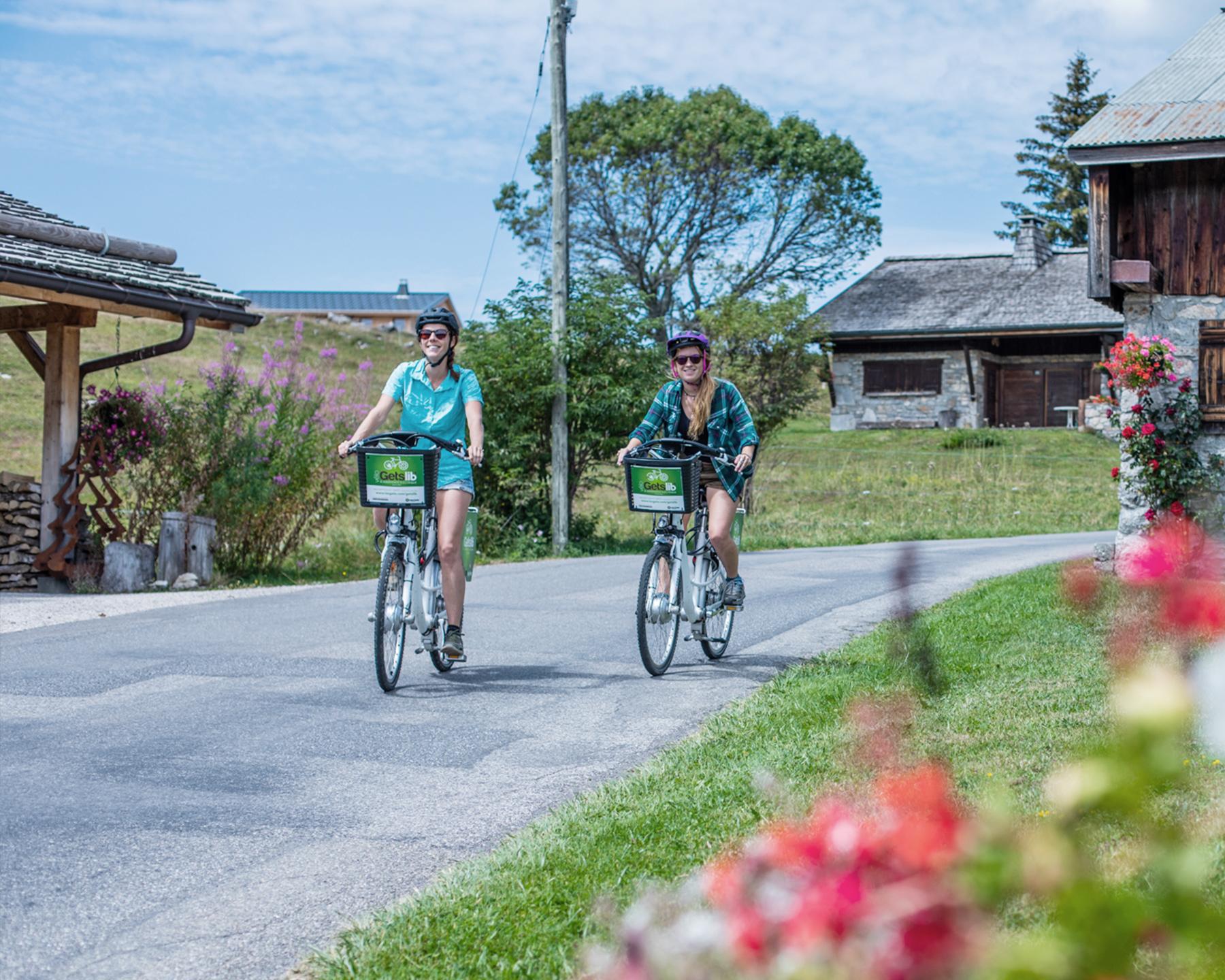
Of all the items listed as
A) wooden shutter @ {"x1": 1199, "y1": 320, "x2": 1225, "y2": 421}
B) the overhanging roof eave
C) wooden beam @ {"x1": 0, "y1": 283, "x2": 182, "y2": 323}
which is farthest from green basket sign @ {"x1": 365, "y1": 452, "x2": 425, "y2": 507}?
wooden shutter @ {"x1": 1199, "y1": 320, "x2": 1225, "y2": 421}

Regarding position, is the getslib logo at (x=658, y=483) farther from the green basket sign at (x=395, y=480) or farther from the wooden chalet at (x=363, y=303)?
the wooden chalet at (x=363, y=303)

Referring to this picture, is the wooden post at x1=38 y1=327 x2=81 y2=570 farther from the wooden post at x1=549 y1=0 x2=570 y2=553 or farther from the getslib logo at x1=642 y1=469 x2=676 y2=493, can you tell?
the getslib logo at x1=642 y1=469 x2=676 y2=493

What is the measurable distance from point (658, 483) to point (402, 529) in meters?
1.48

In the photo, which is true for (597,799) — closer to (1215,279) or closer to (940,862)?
(940,862)

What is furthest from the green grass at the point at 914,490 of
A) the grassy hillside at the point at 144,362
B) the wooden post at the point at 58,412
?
the wooden post at the point at 58,412

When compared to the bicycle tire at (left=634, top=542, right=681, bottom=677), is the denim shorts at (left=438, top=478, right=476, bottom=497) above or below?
above

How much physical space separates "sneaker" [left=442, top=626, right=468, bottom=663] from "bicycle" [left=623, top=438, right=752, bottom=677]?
3.34 ft

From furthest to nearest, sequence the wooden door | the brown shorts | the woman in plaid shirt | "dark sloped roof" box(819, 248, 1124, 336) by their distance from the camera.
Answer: the wooden door → "dark sloped roof" box(819, 248, 1124, 336) → the brown shorts → the woman in plaid shirt

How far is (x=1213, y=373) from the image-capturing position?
1343 cm

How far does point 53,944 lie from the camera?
12.1 feet

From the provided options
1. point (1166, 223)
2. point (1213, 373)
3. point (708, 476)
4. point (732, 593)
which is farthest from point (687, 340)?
point (1166, 223)

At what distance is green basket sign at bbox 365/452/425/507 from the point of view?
752 cm

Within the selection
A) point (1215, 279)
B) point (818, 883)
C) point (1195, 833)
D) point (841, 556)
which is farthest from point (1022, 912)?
point (841, 556)

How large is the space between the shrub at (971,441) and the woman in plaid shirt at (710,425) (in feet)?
91.9
